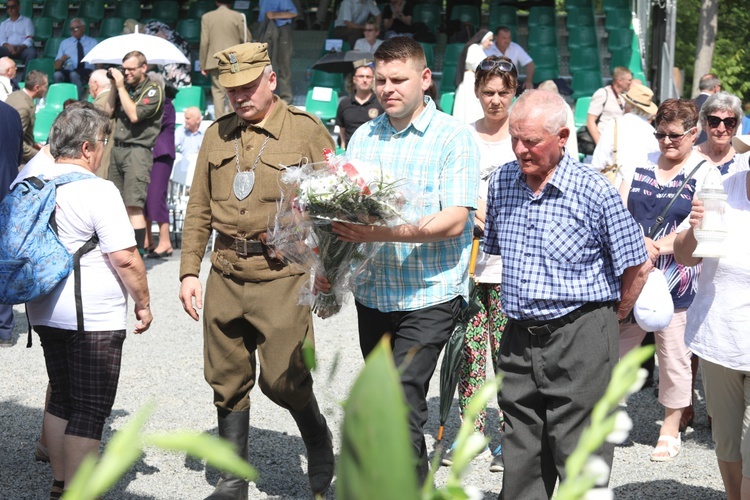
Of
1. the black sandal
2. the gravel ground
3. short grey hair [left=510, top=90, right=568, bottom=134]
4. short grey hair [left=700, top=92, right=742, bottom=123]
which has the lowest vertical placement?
the gravel ground

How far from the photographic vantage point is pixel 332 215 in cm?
397

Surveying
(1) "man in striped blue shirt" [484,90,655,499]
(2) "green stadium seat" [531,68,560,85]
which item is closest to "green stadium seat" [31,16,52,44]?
(2) "green stadium seat" [531,68,560,85]

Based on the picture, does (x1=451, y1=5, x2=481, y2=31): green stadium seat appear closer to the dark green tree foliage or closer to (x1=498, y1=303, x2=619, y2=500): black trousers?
the dark green tree foliage

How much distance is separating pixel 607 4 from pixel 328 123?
8040mm

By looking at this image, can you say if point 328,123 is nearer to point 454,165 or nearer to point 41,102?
point 41,102

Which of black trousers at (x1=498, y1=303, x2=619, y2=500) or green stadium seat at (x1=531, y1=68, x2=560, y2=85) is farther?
Answer: green stadium seat at (x1=531, y1=68, x2=560, y2=85)

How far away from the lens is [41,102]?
17.7 meters

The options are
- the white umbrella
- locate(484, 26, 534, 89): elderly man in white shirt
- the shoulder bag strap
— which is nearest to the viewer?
the shoulder bag strap

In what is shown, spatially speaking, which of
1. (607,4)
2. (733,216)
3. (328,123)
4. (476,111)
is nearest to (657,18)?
(607,4)

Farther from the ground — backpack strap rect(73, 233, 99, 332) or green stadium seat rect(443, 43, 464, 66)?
green stadium seat rect(443, 43, 464, 66)

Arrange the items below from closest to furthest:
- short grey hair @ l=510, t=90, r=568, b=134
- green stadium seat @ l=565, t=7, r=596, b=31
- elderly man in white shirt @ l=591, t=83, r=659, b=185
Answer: short grey hair @ l=510, t=90, r=568, b=134 < elderly man in white shirt @ l=591, t=83, r=659, b=185 < green stadium seat @ l=565, t=7, r=596, b=31

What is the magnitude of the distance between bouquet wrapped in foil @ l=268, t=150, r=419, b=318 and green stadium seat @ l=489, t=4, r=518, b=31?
17038 millimetres

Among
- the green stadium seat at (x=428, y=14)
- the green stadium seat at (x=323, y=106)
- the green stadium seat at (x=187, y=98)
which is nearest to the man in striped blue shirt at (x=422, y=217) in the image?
the green stadium seat at (x=323, y=106)

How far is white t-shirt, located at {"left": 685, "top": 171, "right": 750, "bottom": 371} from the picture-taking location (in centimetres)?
410
